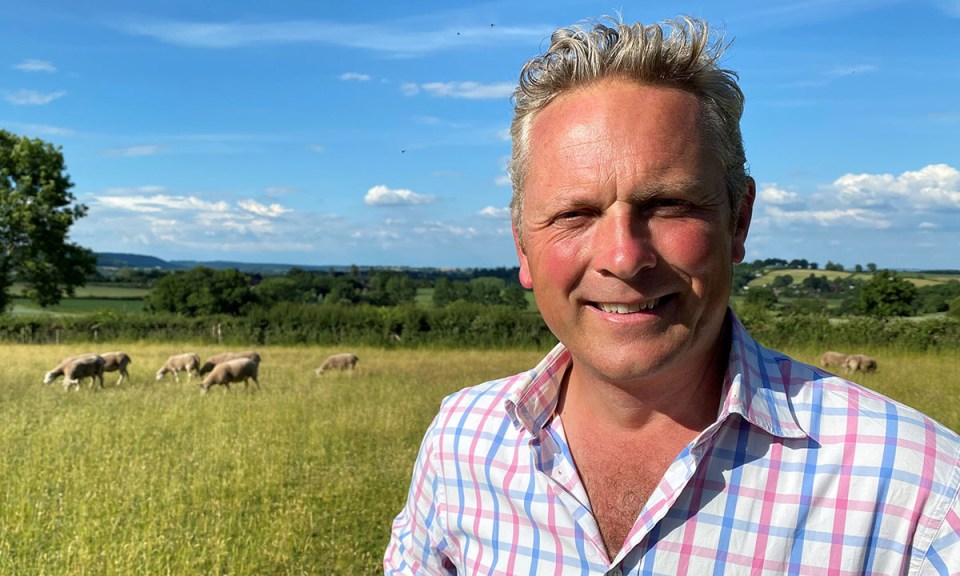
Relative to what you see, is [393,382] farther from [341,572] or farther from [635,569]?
[635,569]

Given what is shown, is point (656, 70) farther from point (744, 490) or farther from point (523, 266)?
point (744, 490)

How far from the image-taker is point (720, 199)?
1563mm

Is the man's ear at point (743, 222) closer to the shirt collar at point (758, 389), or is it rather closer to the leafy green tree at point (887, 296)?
the shirt collar at point (758, 389)

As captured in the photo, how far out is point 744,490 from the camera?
154 cm

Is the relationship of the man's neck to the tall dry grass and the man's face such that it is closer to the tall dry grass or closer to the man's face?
the man's face

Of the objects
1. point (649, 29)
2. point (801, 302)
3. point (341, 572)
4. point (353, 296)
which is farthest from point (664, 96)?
point (353, 296)

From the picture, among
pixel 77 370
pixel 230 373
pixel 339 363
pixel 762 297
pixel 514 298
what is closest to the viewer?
pixel 77 370

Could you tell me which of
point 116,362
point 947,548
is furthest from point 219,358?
point 947,548

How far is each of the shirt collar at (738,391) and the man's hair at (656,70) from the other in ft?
1.11

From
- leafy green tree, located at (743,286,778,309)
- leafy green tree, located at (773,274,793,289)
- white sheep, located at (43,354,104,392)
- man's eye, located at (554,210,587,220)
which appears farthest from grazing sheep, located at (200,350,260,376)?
man's eye, located at (554,210,587,220)

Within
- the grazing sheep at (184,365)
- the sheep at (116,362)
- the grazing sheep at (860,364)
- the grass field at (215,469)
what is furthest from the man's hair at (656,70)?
the grazing sheep at (184,365)

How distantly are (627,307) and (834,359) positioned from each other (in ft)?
67.6

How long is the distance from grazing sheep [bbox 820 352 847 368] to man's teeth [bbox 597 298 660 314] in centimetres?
2015

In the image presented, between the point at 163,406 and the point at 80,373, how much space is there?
3914mm
